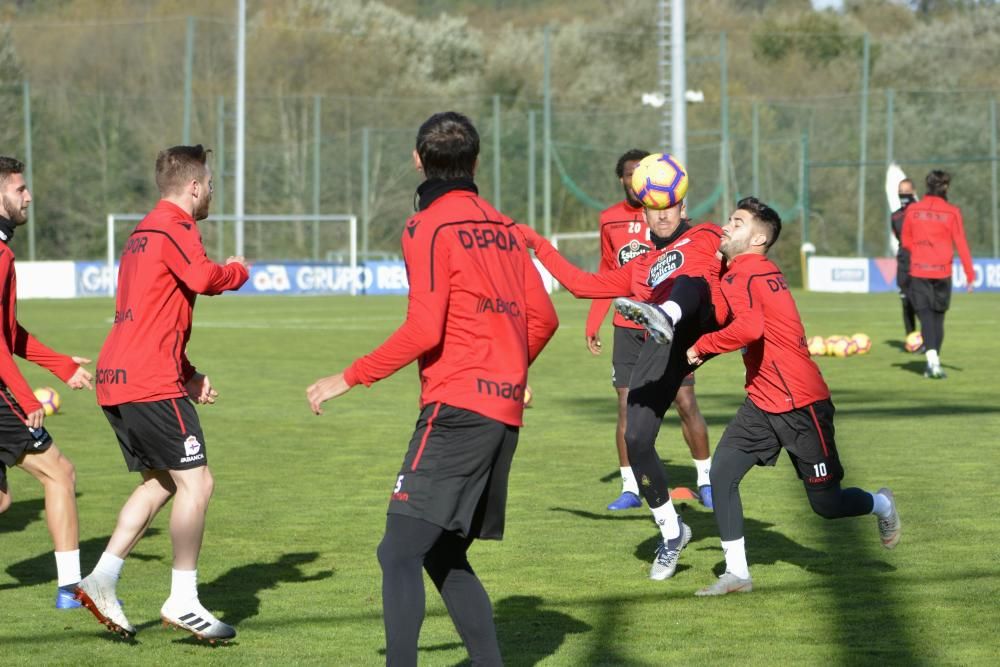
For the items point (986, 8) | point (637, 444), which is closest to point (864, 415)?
point (637, 444)

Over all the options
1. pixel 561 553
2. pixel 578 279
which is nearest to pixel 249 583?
pixel 561 553

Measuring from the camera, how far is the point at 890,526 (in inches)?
301

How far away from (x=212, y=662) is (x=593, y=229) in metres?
52.2

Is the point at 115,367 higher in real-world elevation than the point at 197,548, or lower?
higher

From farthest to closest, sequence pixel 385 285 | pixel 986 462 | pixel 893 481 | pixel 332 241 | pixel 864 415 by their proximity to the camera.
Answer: pixel 332 241
pixel 385 285
pixel 864 415
pixel 986 462
pixel 893 481

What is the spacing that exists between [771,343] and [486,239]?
254 centimetres

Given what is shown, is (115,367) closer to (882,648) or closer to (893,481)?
(882,648)


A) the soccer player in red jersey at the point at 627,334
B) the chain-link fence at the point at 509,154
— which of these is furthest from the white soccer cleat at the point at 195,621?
the chain-link fence at the point at 509,154

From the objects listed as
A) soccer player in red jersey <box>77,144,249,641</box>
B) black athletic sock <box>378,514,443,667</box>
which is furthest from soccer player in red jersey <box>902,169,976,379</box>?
black athletic sock <box>378,514,443,667</box>

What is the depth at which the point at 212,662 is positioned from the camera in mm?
6277

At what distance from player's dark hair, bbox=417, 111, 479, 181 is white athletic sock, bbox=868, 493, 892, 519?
3242 mm

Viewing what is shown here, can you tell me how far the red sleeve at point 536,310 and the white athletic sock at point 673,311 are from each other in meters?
1.53

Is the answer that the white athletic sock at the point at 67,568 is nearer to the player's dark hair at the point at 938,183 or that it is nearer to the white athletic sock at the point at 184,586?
the white athletic sock at the point at 184,586

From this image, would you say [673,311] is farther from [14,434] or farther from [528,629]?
[14,434]
